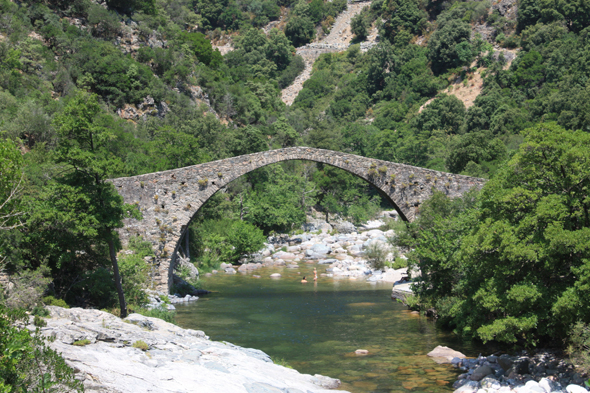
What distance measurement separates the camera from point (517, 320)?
38.9 ft

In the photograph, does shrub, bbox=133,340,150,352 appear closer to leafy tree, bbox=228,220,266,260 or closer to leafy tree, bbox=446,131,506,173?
leafy tree, bbox=228,220,266,260

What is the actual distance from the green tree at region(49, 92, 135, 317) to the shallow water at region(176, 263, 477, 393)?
5084 mm

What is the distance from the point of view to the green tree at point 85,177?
48.7 ft

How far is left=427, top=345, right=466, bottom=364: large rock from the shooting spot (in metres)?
14.7

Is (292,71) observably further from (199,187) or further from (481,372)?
(481,372)

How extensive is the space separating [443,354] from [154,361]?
8.37 m

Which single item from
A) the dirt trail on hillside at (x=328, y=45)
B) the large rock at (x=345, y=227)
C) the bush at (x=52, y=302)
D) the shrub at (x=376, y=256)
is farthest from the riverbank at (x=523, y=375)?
the dirt trail on hillside at (x=328, y=45)

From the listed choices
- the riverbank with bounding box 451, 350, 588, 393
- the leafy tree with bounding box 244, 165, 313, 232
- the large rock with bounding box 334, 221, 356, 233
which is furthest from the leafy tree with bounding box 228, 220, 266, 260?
the riverbank with bounding box 451, 350, 588, 393

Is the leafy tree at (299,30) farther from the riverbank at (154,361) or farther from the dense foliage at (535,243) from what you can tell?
→ the riverbank at (154,361)

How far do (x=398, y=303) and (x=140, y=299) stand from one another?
1027 cm

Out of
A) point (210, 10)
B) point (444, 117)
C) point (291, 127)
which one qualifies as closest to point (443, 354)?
point (291, 127)

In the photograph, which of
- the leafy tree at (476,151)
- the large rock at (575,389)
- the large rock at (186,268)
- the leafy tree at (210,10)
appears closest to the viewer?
the large rock at (575,389)

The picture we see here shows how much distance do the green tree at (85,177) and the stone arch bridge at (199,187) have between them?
5.72 m

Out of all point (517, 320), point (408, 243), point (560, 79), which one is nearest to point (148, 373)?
point (517, 320)
